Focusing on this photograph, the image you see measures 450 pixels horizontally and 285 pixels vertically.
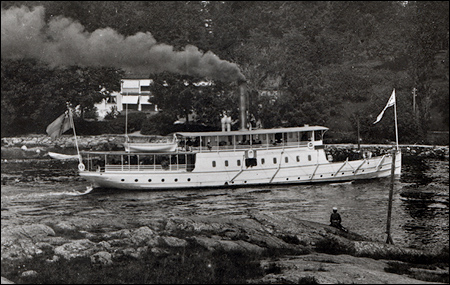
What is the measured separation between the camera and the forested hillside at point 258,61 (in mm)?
48562

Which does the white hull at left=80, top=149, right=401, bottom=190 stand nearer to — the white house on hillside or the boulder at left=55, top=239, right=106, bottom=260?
the boulder at left=55, top=239, right=106, bottom=260

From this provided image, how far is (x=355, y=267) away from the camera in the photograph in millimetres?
20406

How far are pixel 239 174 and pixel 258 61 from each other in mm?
35629

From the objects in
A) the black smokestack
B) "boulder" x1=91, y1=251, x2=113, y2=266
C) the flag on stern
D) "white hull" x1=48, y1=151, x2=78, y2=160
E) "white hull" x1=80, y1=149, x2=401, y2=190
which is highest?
the black smokestack

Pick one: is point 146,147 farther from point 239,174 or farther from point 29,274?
point 29,274

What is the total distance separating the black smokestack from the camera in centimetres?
3297

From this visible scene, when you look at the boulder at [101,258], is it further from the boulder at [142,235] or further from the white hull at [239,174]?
the white hull at [239,174]

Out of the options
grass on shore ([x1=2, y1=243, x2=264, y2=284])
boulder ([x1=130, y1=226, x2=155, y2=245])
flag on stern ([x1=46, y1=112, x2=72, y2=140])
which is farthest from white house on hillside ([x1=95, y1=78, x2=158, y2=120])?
grass on shore ([x1=2, y1=243, x2=264, y2=284])

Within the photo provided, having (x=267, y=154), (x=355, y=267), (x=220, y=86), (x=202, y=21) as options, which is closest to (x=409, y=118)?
(x=220, y=86)

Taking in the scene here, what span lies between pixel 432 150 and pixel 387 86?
1730cm

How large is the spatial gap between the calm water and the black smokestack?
961 cm

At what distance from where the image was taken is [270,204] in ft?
120

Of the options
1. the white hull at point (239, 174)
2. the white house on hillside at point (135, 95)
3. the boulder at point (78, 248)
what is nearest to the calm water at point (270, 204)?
the white hull at point (239, 174)

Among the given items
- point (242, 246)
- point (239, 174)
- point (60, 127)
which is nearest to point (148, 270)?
point (242, 246)
